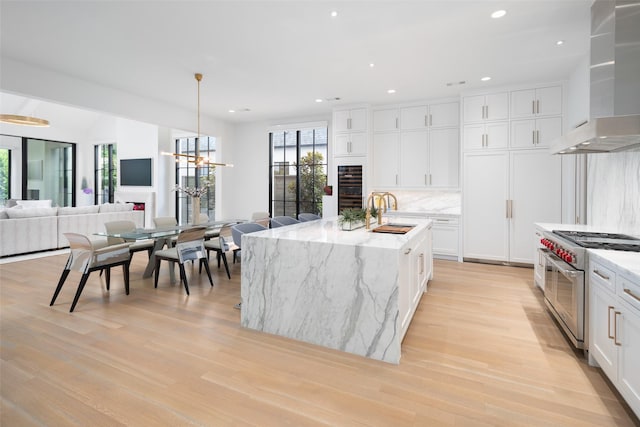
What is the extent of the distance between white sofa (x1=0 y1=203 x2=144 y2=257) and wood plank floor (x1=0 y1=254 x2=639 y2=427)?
9.53ft

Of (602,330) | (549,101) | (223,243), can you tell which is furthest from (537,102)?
(223,243)

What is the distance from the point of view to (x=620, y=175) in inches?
129

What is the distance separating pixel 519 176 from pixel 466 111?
4.69 ft

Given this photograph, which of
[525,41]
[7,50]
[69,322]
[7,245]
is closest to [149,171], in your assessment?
[7,245]

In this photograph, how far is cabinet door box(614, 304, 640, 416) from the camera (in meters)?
1.70

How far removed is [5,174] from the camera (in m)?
8.97

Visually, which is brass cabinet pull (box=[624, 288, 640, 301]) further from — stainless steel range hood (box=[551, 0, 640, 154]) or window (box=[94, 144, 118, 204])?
window (box=[94, 144, 118, 204])

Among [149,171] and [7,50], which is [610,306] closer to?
[7,50]

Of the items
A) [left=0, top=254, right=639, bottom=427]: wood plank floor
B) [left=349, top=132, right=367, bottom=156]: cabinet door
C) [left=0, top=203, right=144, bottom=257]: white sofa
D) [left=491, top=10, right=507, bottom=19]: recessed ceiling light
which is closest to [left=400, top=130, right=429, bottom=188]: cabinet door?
[left=349, top=132, right=367, bottom=156]: cabinet door

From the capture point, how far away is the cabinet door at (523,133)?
5156 millimetres

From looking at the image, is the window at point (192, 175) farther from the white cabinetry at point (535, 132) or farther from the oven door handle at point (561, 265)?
the oven door handle at point (561, 265)

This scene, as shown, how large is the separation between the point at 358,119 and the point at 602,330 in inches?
205

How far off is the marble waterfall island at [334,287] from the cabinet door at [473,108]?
3.56 m

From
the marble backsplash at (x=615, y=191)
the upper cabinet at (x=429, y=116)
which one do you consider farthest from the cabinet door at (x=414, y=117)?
the marble backsplash at (x=615, y=191)
